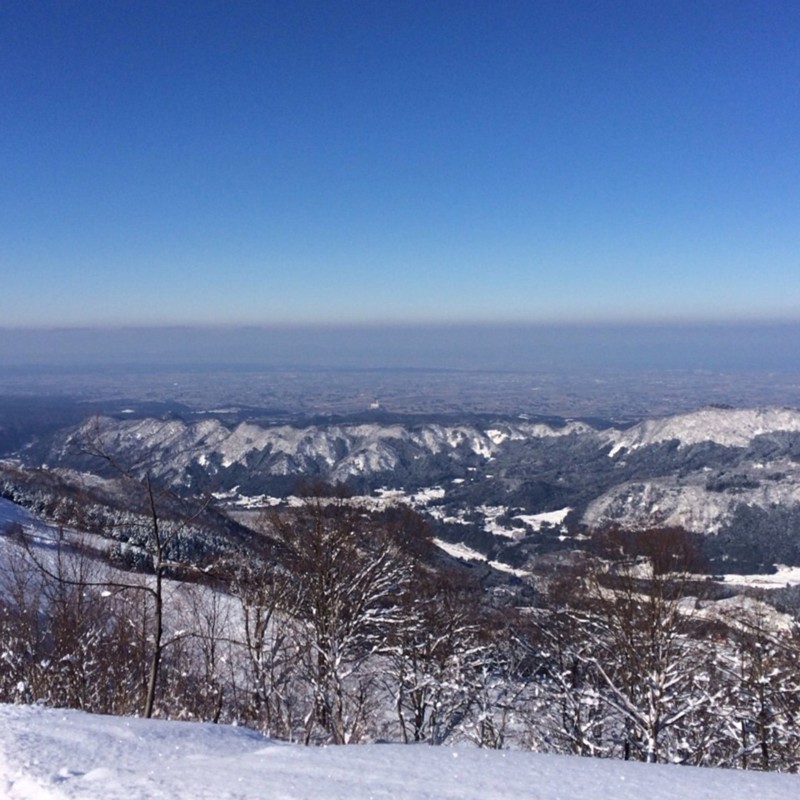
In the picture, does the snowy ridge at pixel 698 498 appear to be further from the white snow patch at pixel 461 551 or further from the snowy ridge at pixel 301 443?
the snowy ridge at pixel 301 443

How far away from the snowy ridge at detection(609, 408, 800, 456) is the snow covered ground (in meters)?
80.0

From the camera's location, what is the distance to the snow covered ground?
4156mm

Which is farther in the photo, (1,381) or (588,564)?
(1,381)

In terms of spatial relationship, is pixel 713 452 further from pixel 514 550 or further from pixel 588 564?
pixel 588 564

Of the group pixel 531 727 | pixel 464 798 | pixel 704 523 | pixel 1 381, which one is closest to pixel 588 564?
pixel 531 727

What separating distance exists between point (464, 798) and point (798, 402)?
14131 cm

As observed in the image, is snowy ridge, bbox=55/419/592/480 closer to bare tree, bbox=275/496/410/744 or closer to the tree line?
the tree line

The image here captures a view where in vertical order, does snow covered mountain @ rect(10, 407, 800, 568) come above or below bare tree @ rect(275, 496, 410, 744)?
below

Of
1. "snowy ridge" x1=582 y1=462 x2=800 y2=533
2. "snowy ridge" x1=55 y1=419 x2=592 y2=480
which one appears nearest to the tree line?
"snowy ridge" x1=582 y1=462 x2=800 y2=533

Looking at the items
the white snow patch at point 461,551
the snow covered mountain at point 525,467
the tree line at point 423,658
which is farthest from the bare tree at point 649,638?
the white snow patch at point 461,551

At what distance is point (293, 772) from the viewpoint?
4.50 meters

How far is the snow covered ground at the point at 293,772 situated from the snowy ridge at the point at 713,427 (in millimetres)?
80038

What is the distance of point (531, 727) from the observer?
1122cm

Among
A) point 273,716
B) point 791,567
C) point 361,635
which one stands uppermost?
point 361,635
